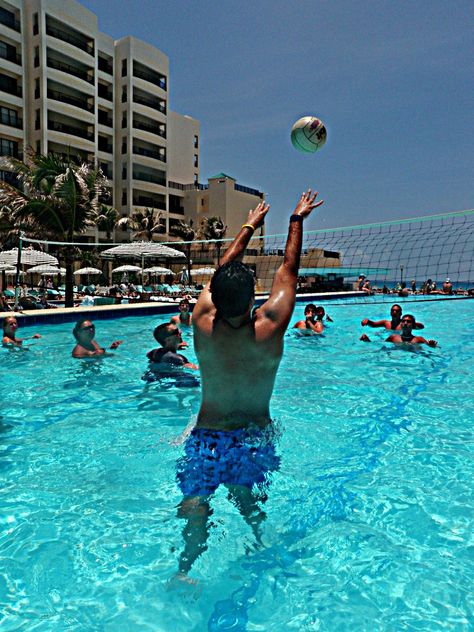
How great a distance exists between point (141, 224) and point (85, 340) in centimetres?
3653

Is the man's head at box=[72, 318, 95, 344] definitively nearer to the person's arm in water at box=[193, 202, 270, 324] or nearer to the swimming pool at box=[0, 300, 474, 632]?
the swimming pool at box=[0, 300, 474, 632]

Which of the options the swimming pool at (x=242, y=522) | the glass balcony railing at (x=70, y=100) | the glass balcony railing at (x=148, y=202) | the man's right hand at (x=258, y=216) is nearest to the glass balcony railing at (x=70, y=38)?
the glass balcony railing at (x=70, y=100)

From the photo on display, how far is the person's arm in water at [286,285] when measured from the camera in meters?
2.42

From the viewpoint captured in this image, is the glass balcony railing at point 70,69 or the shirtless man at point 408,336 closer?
the shirtless man at point 408,336

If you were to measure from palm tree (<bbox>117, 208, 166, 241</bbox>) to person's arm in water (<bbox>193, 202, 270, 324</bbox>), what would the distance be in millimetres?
40507

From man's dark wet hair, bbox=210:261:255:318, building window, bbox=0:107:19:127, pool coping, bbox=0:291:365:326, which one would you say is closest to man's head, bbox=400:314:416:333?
man's dark wet hair, bbox=210:261:255:318

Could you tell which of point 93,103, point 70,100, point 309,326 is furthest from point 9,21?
point 309,326

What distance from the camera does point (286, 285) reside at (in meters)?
2.48

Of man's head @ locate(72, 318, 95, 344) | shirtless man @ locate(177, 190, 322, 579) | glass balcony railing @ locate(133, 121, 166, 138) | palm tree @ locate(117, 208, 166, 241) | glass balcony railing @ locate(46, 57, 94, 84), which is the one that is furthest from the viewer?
glass balcony railing @ locate(133, 121, 166, 138)

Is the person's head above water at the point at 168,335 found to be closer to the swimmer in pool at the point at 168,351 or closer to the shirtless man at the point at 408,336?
the swimmer in pool at the point at 168,351

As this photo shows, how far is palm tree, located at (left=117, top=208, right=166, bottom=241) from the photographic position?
42125mm

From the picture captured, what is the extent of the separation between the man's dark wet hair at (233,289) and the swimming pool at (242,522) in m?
1.48

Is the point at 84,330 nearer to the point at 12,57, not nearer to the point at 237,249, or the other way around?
the point at 237,249

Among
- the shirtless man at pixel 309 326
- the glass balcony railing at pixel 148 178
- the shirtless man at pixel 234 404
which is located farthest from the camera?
the glass balcony railing at pixel 148 178
